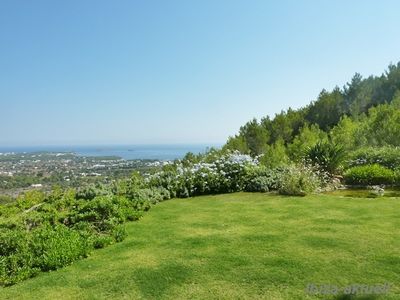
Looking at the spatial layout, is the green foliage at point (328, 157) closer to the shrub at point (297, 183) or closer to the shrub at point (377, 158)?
the shrub at point (377, 158)

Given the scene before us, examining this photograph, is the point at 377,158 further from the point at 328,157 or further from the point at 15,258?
the point at 15,258

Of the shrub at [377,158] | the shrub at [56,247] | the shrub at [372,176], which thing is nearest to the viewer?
the shrub at [56,247]

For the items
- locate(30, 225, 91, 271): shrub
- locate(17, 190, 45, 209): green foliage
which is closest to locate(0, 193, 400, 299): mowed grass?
locate(30, 225, 91, 271): shrub

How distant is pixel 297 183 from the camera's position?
391 inches

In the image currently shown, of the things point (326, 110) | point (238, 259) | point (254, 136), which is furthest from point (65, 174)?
point (238, 259)

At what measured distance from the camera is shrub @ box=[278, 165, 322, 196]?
9.88 metres

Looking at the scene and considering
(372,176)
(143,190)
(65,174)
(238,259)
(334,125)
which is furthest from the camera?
(65,174)

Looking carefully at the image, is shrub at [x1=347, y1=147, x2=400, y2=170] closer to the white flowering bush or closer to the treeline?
the treeline

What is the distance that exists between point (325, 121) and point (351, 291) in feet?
116

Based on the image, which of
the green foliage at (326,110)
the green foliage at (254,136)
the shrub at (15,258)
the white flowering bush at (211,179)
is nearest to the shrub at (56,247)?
the shrub at (15,258)

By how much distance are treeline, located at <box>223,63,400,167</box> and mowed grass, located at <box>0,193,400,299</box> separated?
727cm

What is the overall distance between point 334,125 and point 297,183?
27151 millimetres

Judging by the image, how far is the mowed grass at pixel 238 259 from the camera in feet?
14.3

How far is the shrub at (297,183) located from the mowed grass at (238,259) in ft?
7.13
